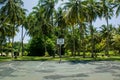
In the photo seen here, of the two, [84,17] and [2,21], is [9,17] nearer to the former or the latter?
[2,21]

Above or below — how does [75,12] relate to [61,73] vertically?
above

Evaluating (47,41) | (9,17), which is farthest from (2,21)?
(47,41)

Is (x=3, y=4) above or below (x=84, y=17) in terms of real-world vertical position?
above

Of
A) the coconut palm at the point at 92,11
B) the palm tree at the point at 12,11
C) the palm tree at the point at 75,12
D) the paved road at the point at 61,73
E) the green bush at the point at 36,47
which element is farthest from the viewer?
the green bush at the point at 36,47

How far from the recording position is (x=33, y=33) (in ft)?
229

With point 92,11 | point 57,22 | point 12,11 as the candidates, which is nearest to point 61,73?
point 92,11

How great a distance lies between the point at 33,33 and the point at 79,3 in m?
24.5

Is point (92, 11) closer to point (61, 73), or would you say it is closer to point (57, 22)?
point (57, 22)

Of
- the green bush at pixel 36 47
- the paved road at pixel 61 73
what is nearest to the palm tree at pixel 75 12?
the paved road at pixel 61 73

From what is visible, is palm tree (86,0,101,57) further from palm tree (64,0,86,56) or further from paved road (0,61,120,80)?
paved road (0,61,120,80)

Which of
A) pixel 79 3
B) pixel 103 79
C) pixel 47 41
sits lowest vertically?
pixel 103 79

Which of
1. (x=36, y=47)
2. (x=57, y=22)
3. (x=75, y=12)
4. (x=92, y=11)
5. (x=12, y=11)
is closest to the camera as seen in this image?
(x=75, y=12)

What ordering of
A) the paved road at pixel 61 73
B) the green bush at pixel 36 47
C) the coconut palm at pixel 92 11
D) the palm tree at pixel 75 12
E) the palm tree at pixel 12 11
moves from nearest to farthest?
the paved road at pixel 61 73 < the palm tree at pixel 75 12 < the coconut palm at pixel 92 11 < the palm tree at pixel 12 11 < the green bush at pixel 36 47

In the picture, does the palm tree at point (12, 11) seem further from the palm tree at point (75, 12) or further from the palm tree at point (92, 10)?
the palm tree at point (92, 10)
